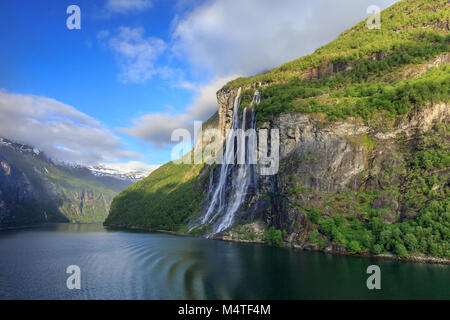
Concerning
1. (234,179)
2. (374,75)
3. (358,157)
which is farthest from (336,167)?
(374,75)

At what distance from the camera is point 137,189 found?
608ft

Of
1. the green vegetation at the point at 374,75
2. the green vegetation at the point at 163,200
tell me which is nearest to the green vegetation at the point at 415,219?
the green vegetation at the point at 374,75

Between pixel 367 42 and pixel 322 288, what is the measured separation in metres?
94.5

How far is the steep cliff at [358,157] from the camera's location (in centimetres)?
4619

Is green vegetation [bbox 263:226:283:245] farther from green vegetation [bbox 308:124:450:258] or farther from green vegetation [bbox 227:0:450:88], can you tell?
green vegetation [bbox 227:0:450:88]

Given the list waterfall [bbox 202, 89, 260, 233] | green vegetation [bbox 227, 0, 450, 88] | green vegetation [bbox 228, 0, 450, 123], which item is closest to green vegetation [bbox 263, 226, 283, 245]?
waterfall [bbox 202, 89, 260, 233]

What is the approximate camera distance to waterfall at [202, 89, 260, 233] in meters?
77.5

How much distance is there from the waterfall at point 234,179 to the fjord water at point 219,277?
31.2 m

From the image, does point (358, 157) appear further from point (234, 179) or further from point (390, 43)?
point (390, 43)

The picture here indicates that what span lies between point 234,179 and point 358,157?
123 ft

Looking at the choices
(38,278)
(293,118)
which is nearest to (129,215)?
(293,118)

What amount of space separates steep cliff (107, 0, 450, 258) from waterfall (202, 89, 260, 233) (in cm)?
49

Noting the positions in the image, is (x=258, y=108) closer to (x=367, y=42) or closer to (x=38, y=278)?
(x=367, y=42)

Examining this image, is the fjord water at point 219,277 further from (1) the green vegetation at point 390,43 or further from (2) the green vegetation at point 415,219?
(1) the green vegetation at point 390,43
